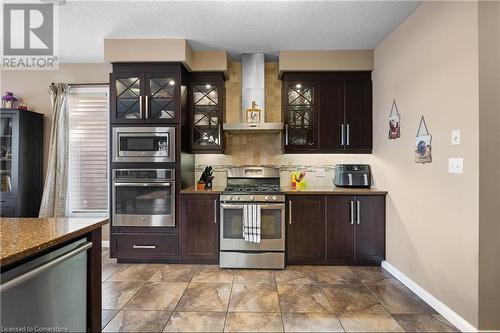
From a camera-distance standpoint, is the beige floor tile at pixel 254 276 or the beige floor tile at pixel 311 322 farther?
the beige floor tile at pixel 254 276

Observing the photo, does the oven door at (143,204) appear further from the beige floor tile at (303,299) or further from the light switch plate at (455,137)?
the light switch plate at (455,137)

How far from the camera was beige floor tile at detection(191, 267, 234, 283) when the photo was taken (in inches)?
115

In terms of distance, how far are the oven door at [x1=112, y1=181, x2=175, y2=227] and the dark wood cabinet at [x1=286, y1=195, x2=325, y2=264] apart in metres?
1.47

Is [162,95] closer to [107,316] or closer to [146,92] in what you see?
[146,92]

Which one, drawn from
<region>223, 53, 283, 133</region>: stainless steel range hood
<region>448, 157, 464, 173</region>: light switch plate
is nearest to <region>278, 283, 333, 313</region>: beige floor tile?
<region>448, 157, 464, 173</region>: light switch plate

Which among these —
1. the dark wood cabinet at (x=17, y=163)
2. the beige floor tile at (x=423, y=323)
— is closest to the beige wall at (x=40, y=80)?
the dark wood cabinet at (x=17, y=163)

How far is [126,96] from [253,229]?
89.8 inches

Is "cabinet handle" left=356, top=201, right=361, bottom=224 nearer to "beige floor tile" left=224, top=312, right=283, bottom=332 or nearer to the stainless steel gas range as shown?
the stainless steel gas range

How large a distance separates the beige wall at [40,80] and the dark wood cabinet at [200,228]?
234cm

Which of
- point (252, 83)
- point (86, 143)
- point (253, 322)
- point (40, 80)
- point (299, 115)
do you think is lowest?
point (253, 322)

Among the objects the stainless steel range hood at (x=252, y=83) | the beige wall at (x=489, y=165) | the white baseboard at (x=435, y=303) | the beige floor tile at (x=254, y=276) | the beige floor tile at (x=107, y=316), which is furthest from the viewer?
the stainless steel range hood at (x=252, y=83)

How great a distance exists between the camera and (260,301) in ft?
8.11

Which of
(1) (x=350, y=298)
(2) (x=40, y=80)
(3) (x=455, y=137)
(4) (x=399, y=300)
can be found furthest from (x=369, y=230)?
(2) (x=40, y=80)

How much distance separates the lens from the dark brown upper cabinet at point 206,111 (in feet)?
12.2
